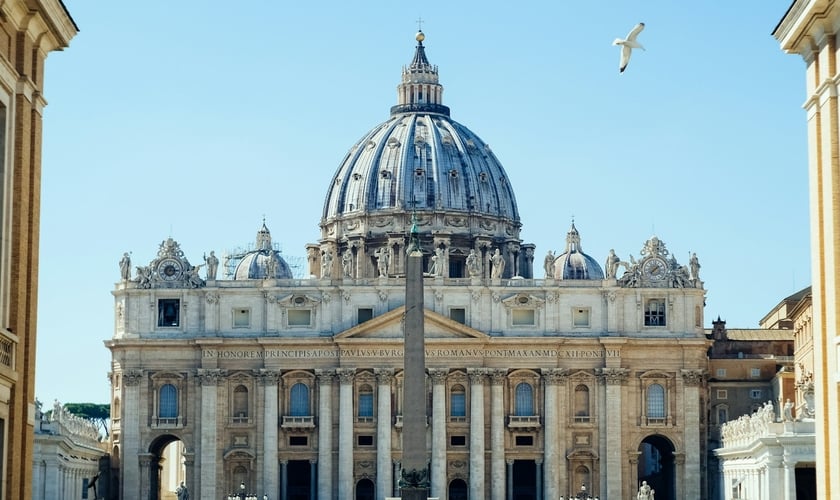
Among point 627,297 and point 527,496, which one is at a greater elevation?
point 627,297

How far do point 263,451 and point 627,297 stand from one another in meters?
22.9

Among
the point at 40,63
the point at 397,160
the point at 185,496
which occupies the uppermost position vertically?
the point at 397,160

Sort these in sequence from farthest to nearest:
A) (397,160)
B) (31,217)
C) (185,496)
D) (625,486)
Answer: (397,160) < (625,486) < (185,496) < (31,217)

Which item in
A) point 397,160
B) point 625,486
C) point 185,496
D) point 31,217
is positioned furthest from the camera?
point 397,160

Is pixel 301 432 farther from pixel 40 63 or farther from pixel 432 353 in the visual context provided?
pixel 40 63

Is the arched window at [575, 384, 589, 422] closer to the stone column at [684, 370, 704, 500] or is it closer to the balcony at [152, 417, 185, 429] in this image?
the stone column at [684, 370, 704, 500]

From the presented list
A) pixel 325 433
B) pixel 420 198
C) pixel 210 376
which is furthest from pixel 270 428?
pixel 420 198

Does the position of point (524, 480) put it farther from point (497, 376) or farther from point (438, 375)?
point (438, 375)

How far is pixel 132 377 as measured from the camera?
113m

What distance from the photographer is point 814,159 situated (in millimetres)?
32781

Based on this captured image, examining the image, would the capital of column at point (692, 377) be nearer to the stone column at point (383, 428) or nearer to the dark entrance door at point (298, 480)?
the stone column at point (383, 428)

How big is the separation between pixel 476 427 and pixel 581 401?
6308 mm

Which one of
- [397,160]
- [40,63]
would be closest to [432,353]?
[397,160]

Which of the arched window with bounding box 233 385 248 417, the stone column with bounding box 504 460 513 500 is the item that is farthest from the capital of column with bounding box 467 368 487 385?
the arched window with bounding box 233 385 248 417
